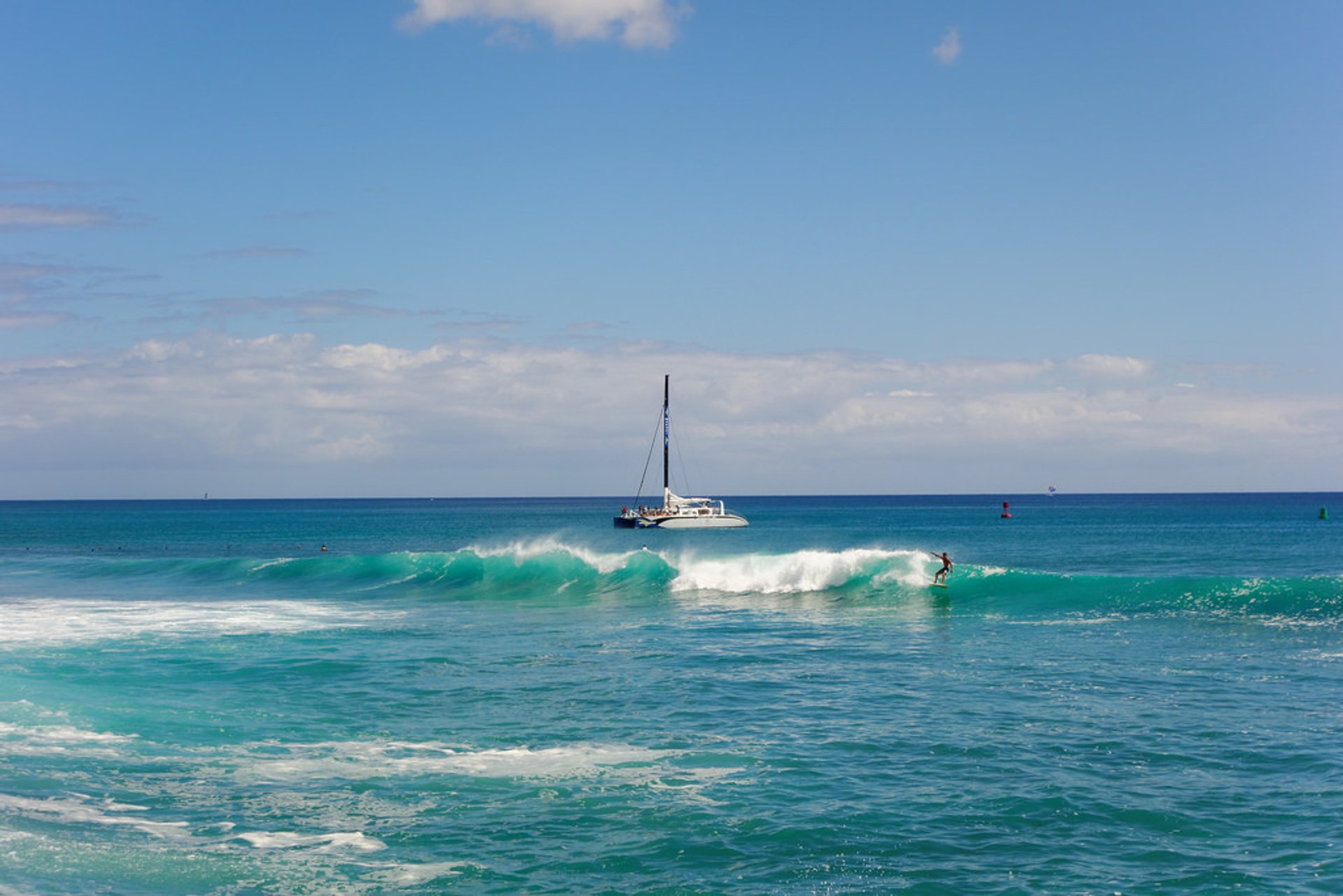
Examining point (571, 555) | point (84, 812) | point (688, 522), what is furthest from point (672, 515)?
point (84, 812)

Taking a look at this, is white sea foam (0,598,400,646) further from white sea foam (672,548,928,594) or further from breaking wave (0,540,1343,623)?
white sea foam (672,548,928,594)

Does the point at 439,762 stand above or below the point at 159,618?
above

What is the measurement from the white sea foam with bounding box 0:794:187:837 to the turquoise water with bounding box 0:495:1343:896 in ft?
0.16

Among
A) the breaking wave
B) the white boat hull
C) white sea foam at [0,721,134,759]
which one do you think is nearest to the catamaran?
the white boat hull

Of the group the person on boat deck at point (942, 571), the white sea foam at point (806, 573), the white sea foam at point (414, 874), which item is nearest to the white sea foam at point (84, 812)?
the white sea foam at point (414, 874)

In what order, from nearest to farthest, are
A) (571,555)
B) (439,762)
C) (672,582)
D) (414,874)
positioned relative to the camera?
(414,874) → (439,762) → (672,582) → (571,555)

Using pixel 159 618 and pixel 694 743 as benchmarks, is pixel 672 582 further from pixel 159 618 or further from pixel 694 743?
pixel 694 743

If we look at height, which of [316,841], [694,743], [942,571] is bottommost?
[316,841]

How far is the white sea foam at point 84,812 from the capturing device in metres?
13.2

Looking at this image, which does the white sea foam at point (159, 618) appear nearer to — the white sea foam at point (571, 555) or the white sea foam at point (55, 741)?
the white sea foam at point (55, 741)

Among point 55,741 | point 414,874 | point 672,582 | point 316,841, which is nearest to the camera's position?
point 414,874

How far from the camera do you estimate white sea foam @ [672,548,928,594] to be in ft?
134

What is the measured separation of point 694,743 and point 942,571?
78.2 feet

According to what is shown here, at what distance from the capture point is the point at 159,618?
114 ft
